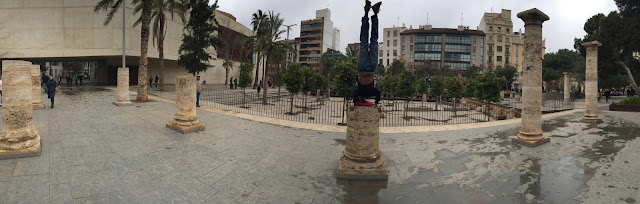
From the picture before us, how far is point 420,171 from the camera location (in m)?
6.08

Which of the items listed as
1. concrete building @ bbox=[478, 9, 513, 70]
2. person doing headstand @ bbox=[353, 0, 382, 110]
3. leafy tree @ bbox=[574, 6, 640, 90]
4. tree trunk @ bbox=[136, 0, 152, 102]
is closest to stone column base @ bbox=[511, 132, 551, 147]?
person doing headstand @ bbox=[353, 0, 382, 110]

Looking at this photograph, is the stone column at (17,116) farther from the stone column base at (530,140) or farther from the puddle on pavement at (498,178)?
the stone column base at (530,140)

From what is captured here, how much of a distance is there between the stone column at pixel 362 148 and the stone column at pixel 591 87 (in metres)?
13.7

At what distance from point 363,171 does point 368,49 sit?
2352 mm

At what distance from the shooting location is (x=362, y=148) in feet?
19.2

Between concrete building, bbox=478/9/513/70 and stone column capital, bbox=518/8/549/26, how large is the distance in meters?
72.9

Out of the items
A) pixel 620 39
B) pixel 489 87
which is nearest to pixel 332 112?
pixel 489 87

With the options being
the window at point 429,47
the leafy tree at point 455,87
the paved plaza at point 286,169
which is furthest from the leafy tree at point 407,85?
the window at point 429,47

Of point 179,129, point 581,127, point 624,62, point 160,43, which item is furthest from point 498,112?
point 160,43

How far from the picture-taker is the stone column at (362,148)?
223 inches

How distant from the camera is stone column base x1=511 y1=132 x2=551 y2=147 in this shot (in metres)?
8.58

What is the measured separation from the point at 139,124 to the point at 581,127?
16509 mm

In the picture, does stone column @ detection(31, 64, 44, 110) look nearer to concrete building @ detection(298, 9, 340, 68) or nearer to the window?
concrete building @ detection(298, 9, 340, 68)

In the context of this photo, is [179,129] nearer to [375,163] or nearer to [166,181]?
[166,181]
